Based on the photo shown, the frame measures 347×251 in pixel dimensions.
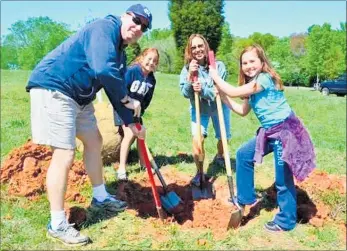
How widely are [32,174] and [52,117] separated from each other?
1.69 metres

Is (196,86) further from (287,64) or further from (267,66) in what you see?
(287,64)

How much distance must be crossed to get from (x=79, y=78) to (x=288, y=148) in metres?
1.94

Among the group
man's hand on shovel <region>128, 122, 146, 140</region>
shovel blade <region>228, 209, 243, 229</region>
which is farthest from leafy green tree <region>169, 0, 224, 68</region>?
man's hand on shovel <region>128, 122, 146, 140</region>

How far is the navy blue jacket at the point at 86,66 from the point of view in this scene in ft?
11.3

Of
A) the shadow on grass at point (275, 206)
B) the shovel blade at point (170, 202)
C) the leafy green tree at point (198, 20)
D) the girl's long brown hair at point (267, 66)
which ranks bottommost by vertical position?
the shadow on grass at point (275, 206)

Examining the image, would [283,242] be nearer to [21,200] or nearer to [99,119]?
[21,200]

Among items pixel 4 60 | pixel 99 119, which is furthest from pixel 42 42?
pixel 99 119

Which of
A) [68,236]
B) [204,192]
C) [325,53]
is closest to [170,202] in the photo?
[204,192]

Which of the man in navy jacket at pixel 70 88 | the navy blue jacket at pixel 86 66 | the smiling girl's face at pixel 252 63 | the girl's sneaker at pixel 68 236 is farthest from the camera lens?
the smiling girl's face at pixel 252 63

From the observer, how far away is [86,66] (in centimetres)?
364

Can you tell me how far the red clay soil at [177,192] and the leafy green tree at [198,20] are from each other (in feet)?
106

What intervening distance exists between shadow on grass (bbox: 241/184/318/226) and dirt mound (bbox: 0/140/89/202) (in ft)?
6.06

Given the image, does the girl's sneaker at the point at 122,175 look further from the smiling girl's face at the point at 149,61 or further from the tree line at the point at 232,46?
the tree line at the point at 232,46

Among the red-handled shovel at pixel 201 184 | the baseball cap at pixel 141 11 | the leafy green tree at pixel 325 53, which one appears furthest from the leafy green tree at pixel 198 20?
the baseball cap at pixel 141 11
